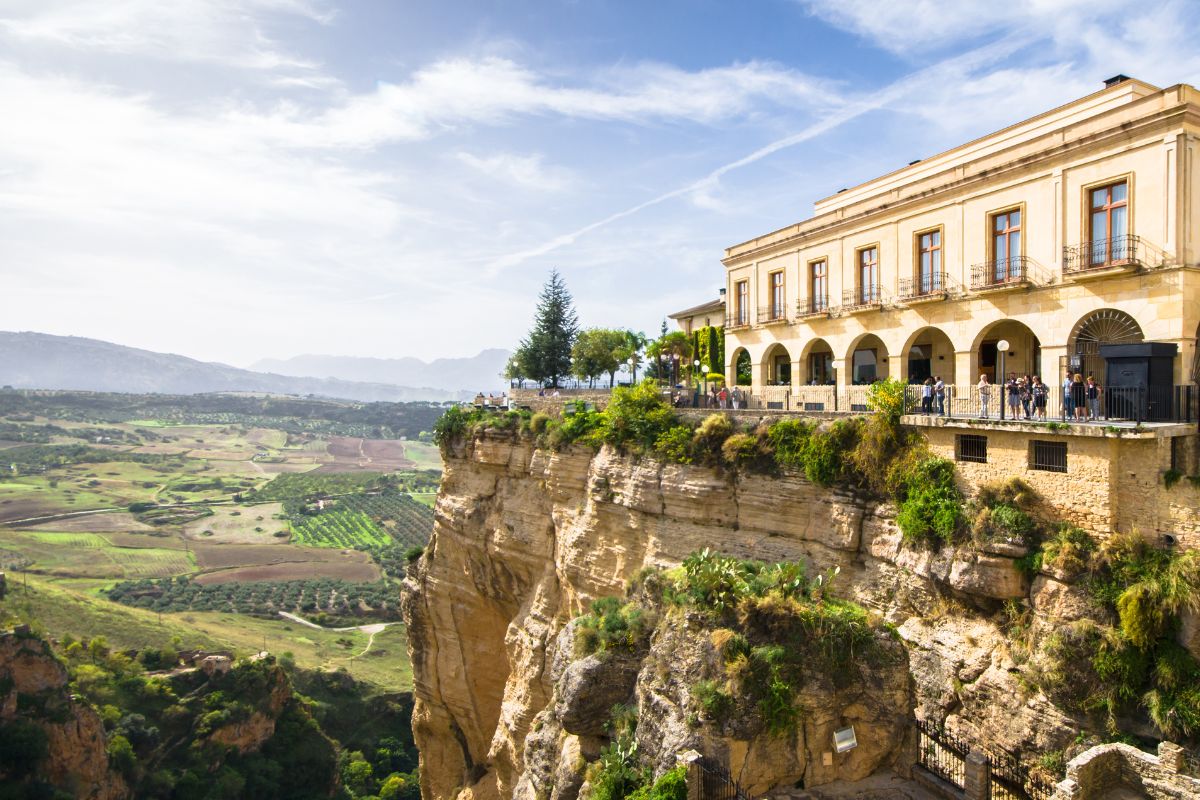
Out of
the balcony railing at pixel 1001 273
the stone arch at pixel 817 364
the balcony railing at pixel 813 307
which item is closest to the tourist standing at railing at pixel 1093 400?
the balcony railing at pixel 1001 273

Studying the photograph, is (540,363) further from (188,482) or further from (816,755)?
(188,482)

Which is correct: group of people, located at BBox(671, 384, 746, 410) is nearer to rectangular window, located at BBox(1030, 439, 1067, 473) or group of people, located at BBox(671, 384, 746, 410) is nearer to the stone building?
the stone building

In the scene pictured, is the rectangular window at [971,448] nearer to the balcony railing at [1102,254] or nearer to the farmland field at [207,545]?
the balcony railing at [1102,254]

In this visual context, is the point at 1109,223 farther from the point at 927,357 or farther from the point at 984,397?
the point at 927,357

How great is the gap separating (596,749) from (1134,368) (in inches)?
583

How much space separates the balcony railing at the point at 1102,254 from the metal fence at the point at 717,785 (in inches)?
589

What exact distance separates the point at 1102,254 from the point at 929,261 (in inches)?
215

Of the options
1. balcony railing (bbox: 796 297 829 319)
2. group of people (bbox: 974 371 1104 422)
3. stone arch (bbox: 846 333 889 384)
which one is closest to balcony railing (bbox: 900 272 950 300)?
stone arch (bbox: 846 333 889 384)

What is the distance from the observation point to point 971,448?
670 inches

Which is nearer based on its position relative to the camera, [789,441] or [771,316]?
[789,441]

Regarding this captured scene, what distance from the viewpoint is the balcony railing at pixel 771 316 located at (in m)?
28.4

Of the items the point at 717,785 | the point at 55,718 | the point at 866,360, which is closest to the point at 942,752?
the point at 717,785

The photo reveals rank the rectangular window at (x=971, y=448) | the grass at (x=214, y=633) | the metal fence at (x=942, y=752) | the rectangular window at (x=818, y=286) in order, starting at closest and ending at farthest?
the metal fence at (x=942, y=752) → the rectangular window at (x=971, y=448) → the rectangular window at (x=818, y=286) → the grass at (x=214, y=633)

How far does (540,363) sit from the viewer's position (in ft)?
147
